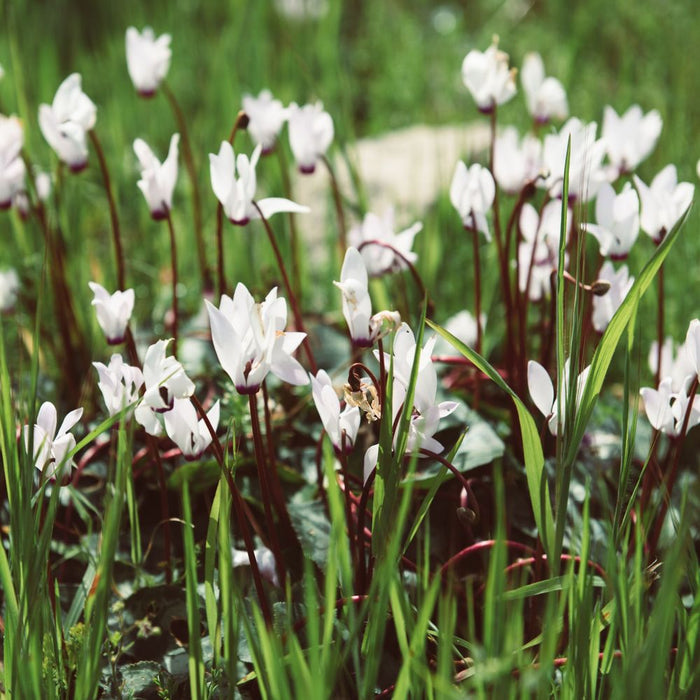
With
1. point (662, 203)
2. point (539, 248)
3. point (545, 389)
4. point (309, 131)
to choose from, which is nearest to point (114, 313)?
point (309, 131)

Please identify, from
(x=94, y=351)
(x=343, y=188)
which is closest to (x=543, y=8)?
(x=343, y=188)

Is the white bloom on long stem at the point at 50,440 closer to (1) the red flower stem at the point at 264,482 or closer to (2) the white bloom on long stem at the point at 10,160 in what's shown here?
(1) the red flower stem at the point at 264,482

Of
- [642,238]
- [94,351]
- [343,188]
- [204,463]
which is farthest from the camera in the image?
[343,188]

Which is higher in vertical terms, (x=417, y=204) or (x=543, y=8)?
(x=543, y=8)

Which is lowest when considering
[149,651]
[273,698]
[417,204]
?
[149,651]

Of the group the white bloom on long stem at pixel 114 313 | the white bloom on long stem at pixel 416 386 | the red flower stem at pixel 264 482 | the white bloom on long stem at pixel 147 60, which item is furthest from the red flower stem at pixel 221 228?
the white bloom on long stem at pixel 416 386

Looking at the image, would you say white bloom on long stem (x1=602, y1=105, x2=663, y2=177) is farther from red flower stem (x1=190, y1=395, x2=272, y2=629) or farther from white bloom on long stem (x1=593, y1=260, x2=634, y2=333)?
red flower stem (x1=190, y1=395, x2=272, y2=629)

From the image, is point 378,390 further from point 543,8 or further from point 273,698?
point 543,8
